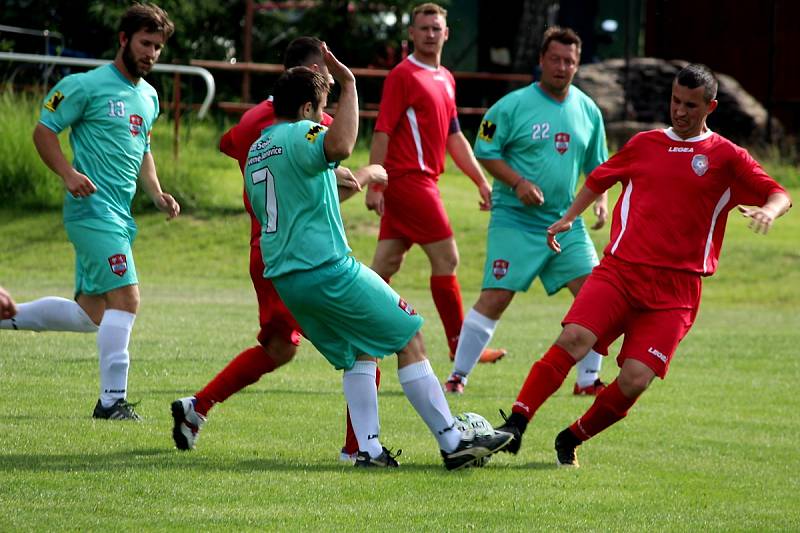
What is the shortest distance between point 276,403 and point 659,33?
24022 millimetres

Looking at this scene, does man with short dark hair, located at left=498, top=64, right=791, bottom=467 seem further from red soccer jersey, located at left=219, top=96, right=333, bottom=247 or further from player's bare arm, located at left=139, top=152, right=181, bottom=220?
player's bare arm, located at left=139, top=152, right=181, bottom=220

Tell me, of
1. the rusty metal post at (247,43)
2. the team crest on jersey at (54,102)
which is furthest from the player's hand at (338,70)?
the rusty metal post at (247,43)

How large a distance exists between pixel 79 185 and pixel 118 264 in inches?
20.4

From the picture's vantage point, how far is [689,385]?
10500 millimetres

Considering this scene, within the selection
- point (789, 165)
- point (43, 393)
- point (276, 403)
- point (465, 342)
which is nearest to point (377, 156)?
point (465, 342)

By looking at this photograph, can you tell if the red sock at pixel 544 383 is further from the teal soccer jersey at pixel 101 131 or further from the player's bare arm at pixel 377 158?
the player's bare arm at pixel 377 158

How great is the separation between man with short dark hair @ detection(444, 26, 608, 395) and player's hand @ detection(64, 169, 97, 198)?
2867 millimetres

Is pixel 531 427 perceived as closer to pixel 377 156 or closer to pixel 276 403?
pixel 276 403

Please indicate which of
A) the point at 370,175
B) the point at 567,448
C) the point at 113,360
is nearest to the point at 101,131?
the point at 113,360

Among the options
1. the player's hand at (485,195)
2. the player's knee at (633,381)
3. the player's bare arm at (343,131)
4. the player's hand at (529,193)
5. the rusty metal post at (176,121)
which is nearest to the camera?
the player's bare arm at (343,131)

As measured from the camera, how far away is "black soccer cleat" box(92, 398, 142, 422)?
25.3ft

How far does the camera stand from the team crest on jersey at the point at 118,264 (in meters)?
7.82

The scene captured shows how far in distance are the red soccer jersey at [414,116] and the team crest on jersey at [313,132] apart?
3929 mm

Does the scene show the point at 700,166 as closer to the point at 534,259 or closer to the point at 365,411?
the point at 365,411
